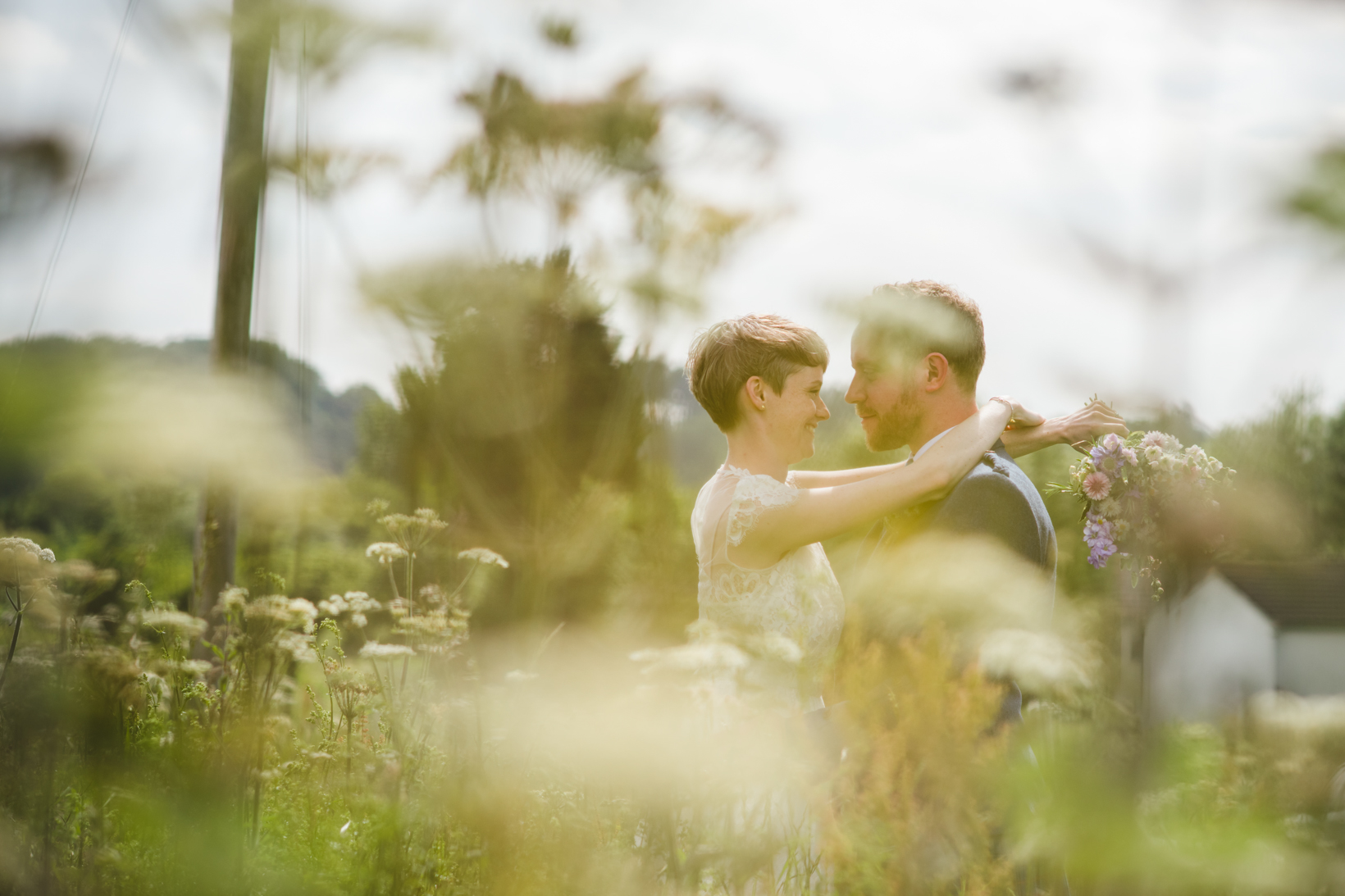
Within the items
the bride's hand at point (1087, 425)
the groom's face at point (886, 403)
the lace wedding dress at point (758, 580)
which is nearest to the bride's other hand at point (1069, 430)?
the bride's hand at point (1087, 425)

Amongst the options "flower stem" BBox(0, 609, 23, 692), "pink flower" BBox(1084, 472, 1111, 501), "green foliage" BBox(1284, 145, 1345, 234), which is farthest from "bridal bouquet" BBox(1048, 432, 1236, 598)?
"flower stem" BBox(0, 609, 23, 692)

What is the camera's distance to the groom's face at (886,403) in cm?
246

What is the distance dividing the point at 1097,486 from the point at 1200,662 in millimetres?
1461

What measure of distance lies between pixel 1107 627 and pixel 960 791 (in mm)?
548

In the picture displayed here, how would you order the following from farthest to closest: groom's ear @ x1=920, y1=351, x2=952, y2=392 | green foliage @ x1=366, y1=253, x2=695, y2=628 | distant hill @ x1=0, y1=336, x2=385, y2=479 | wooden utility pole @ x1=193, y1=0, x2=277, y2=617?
green foliage @ x1=366, y1=253, x2=695, y2=628
wooden utility pole @ x1=193, y1=0, x2=277, y2=617
groom's ear @ x1=920, y1=351, x2=952, y2=392
distant hill @ x1=0, y1=336, x2=385, y2=479

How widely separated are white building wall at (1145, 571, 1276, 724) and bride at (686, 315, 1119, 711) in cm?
153

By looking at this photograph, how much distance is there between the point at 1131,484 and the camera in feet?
6.03

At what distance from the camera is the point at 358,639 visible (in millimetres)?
7363

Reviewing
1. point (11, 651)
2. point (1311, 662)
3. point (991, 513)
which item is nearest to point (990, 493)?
point (991, 513)

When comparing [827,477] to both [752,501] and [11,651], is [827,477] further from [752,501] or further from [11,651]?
[11,651]

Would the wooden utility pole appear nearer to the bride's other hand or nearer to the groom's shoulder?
the groom's shoulder

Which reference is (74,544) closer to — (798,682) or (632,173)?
(798,682)

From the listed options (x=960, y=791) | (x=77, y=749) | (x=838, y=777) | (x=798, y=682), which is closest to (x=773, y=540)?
(x=798, y=682)

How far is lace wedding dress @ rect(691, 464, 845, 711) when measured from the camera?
7.54 feet
